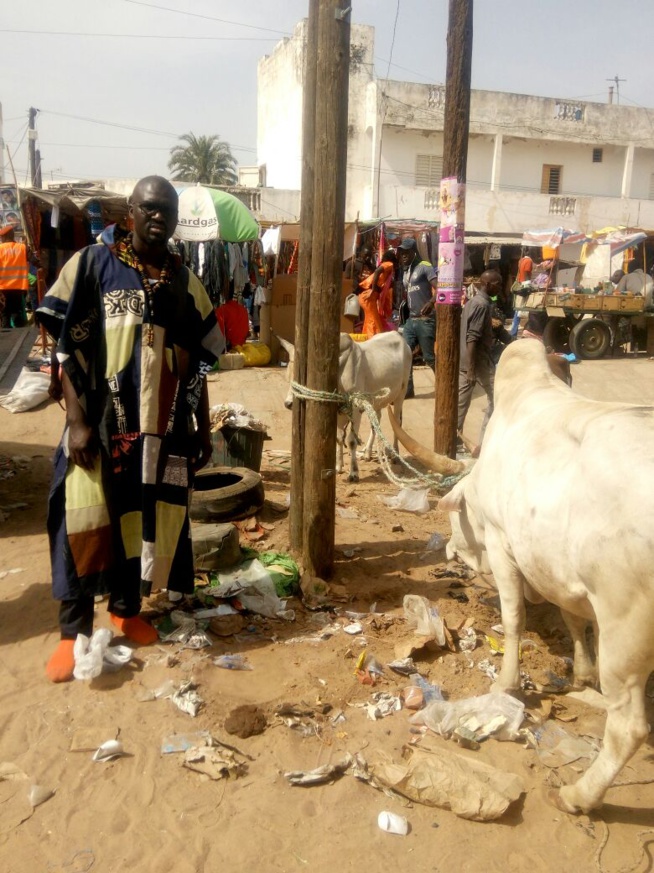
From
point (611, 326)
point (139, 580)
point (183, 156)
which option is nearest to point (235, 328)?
point (611, 326)

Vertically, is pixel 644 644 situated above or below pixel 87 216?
below

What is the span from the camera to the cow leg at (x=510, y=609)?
3.22 metres

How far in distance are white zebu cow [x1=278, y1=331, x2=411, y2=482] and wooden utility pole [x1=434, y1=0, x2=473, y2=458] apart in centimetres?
83

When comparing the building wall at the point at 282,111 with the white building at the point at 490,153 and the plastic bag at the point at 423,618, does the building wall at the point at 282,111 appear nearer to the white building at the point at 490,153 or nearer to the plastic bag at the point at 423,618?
the white building at the point at 490,153

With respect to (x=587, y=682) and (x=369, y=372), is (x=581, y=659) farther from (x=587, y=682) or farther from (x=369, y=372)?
(x=369, y=372)

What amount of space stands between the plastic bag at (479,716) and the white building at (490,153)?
2146cm

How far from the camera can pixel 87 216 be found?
9406 mm

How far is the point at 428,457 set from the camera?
13.4 feet

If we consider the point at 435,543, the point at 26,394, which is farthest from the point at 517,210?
the point at 435,543

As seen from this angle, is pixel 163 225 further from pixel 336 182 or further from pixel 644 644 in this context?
pixel 644 644

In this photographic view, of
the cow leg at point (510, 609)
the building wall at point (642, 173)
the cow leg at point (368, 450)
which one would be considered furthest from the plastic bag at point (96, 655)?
the building wall at point (642, 173)

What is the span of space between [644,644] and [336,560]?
269cm

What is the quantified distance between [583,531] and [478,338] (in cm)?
534

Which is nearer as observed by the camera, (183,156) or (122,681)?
(122,681)
